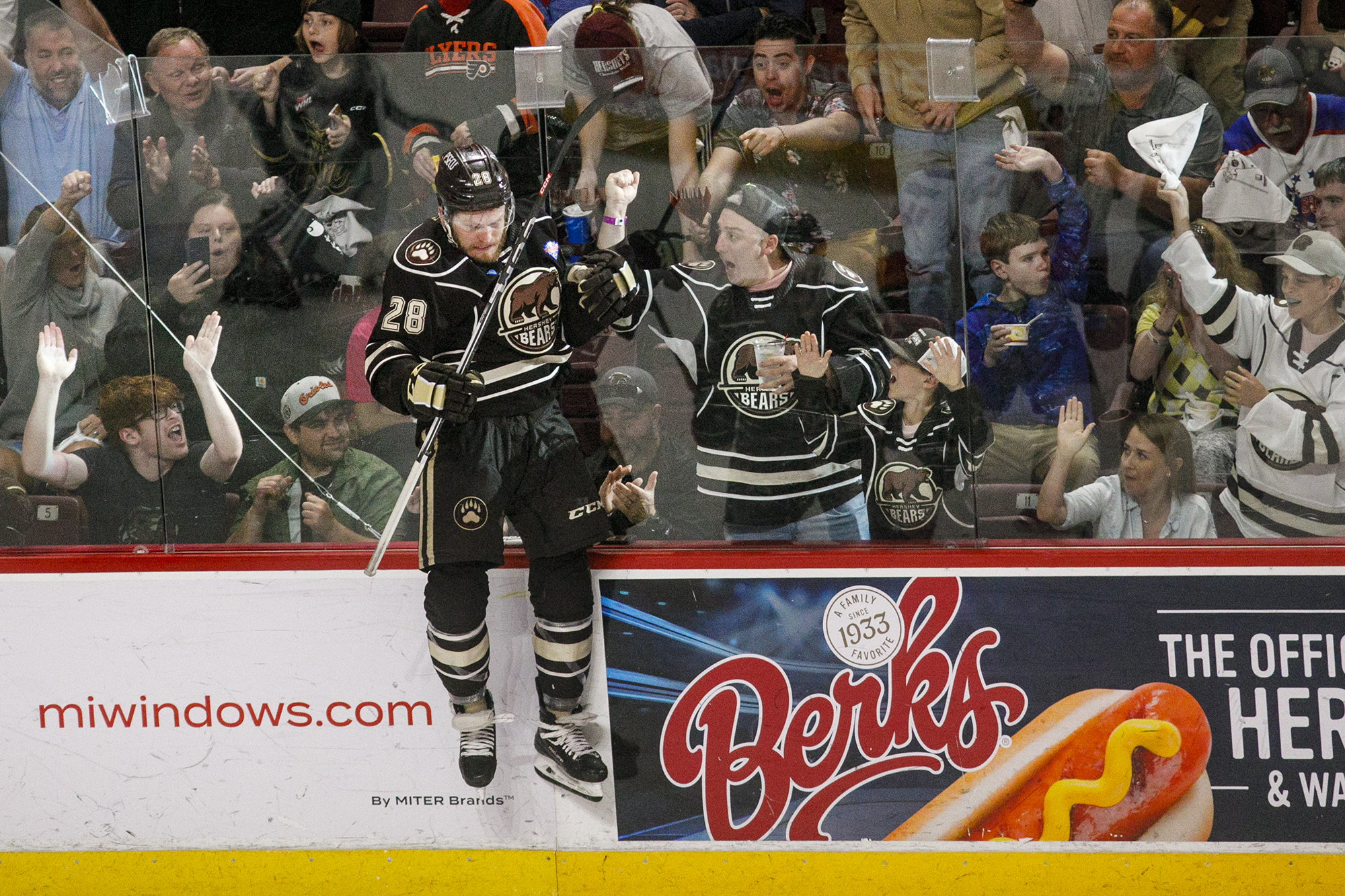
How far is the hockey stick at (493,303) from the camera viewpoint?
8.32ft

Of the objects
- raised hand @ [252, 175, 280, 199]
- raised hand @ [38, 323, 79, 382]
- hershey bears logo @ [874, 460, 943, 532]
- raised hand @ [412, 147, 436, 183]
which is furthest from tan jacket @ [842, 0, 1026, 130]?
raised hand @ [38, 323, 79, 382]

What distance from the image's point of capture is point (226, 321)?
8.94 ft

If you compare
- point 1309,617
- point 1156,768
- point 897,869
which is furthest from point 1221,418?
point 897,869

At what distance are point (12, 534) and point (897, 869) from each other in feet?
6.90

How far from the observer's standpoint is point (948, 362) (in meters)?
2.62

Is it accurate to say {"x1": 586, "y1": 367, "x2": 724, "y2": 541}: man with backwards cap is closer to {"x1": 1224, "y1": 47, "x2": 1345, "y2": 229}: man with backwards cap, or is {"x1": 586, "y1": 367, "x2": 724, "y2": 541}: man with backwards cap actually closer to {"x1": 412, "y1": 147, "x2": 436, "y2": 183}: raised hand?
{"x1": 412, "y1": 147, "x2": 436, "y2": 183}: raised hand

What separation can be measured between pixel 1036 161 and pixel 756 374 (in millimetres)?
714

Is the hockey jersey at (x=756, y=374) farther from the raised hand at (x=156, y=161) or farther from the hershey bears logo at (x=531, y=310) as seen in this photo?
the raised hand at (x=156, y=161)

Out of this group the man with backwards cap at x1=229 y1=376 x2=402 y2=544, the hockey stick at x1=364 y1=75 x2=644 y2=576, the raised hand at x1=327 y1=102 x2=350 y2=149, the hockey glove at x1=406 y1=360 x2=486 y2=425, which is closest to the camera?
the hockey glove at x1=406 y1=360 x2=486 y2=425

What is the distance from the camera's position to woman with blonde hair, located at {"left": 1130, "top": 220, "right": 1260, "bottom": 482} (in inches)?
100

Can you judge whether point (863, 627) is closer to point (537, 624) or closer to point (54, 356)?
point (537, 624)

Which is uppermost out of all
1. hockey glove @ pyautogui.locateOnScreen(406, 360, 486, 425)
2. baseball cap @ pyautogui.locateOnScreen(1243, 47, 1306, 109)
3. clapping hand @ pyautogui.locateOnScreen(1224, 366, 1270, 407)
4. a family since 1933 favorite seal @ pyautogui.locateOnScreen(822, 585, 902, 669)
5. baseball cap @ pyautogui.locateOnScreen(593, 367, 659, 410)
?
baseball cap @ pyautogui.locateOnScreen(1243, 47, 1306, 109)

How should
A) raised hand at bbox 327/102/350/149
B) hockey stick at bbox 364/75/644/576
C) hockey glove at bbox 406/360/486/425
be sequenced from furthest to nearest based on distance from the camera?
raised hand at bbox 327/102/350/149
hockey stick at bbox 364/75/644/576
hockey glove at bbox 406/360/486/425

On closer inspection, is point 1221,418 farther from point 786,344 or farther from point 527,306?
point 527,306
